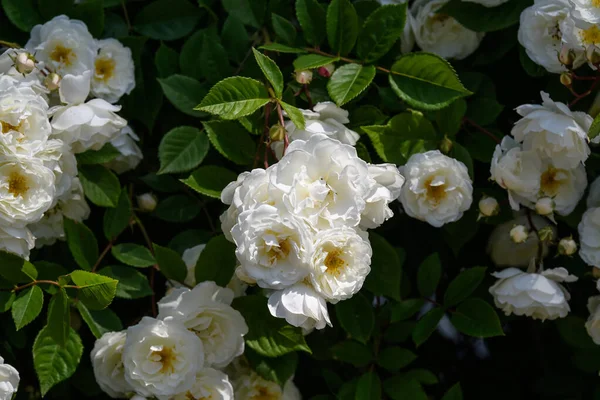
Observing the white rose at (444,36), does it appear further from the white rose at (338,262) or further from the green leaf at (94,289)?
the green leaf at (94,289)

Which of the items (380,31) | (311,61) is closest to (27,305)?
(311,61)

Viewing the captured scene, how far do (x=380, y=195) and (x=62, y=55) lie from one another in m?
0.66

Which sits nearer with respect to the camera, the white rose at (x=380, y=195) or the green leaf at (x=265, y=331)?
the white rose at (x=380, y=195)

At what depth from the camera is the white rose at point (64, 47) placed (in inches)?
54.6

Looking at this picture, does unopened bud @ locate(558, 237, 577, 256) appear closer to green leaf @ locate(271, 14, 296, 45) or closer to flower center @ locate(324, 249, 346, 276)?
flower center @ locate(324, 249, 346, 276)

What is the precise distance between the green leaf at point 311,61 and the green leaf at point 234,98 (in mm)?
103

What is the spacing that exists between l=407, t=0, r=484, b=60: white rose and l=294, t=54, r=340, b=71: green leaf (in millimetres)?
221

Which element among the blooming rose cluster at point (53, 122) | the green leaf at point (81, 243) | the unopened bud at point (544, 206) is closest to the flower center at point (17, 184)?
the blooming rose cluster at point (53, 122)

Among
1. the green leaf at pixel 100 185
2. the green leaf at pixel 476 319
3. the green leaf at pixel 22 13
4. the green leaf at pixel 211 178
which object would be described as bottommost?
the green leaf at pixel 476 319

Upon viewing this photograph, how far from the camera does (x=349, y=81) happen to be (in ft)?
4.30

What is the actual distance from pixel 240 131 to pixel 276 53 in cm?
25

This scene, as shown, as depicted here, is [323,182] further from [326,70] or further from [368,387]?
[368,387]

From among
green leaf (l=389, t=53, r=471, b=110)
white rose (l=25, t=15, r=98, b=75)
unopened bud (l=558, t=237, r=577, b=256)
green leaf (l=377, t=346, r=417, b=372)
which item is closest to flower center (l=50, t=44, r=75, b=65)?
white rose (l=25, t=15, r=98, b=75)

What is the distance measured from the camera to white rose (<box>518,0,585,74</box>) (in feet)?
4.33
